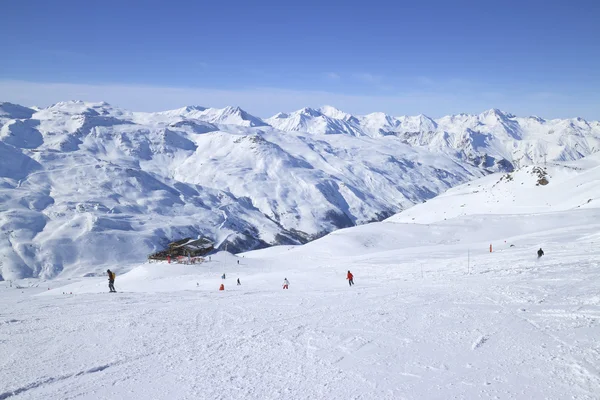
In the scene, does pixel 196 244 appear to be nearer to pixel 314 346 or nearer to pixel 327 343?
pixel 327 343

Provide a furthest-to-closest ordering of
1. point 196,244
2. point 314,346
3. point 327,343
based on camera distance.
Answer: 1. point 196,244
2. point 327,343
3. point 314,346

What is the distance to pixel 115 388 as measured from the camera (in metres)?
9.63

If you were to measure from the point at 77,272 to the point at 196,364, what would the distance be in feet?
535

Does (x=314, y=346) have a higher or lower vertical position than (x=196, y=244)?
higher

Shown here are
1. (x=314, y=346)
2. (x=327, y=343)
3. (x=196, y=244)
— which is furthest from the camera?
(x=196, y=244)

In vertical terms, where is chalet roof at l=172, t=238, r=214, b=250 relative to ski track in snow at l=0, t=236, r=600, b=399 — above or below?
below

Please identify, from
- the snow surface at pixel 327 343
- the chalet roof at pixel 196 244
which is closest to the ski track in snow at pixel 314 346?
the snow surface at pixel 327 343

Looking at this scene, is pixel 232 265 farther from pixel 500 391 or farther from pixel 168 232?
pixel 168 232

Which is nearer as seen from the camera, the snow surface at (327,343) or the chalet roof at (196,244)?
the snow surface at (327,343)

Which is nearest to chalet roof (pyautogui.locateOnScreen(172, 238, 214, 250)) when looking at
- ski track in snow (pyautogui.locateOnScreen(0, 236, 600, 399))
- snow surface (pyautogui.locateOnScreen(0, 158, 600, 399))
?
snow surface (pyautogui.locateOnScreen(0, 158, 600, 399))

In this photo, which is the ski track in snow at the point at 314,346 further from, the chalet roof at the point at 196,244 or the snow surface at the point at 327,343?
the chalet roof at the point at 196,244

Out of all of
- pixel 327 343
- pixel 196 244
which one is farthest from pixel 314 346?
pixel 196 244

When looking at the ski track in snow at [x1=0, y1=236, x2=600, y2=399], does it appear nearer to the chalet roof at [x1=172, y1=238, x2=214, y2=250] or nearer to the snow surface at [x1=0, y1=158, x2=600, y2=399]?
the snow surface at [x1=0, y1=158, x2=600, y2=399]

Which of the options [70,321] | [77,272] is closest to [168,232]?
[77,272]
